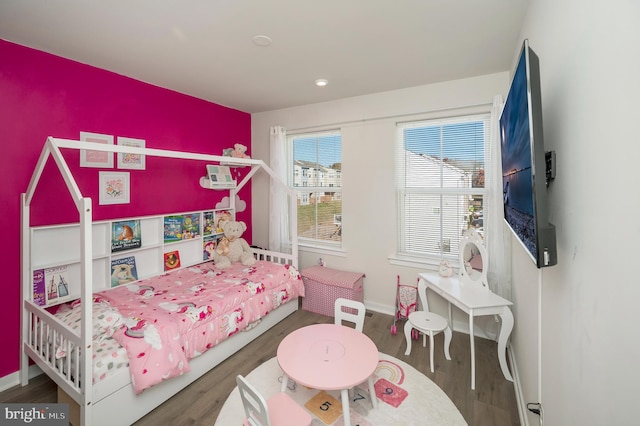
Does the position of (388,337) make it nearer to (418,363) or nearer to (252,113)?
(418,363)

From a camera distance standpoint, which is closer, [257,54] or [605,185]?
[605,185]

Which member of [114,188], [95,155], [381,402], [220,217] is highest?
[95,155]

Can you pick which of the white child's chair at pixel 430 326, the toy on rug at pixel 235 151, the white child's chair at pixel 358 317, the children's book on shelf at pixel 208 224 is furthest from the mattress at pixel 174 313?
the toy on rug at pixel 235 151

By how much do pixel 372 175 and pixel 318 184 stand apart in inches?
32.5

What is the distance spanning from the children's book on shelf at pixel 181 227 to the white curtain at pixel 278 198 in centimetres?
99

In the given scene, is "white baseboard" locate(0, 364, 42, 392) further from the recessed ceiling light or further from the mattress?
the recessed ceiling light

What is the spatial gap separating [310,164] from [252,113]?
126 centimetres

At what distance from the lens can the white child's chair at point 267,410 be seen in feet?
4.20

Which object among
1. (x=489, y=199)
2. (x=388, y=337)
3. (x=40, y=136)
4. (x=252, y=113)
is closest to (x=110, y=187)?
(x=40, y=136)

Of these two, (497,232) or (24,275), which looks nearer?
(24,275)

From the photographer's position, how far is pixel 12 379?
217 centimetres

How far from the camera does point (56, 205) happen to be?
2.37 m

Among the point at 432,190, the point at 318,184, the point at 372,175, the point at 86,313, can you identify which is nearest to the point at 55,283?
the point at 86,313

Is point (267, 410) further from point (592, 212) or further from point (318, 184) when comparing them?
point (318, 184)
